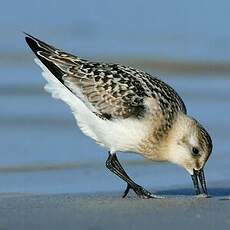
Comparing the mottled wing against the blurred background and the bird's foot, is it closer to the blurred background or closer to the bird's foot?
the bird's foot

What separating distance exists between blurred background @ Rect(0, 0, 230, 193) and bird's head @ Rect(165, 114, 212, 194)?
571 mm

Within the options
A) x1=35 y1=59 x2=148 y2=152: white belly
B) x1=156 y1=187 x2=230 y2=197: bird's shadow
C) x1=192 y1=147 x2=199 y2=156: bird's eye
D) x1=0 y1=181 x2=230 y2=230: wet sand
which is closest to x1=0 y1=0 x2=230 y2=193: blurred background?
x1=156 y1=187 x2=230 y2=197: bird's shadow

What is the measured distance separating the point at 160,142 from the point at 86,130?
0.66 meters

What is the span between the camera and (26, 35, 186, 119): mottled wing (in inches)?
336

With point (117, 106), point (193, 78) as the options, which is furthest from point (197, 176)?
point (193, 78)

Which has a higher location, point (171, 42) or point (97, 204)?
point (171, 42)

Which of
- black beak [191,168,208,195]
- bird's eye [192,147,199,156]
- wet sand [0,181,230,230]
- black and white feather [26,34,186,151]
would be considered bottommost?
wet sand [0,181,230,230]

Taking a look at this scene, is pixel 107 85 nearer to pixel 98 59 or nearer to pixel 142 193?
pixel 142 193

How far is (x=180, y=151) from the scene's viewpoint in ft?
27.9

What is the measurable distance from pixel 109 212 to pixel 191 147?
1.31 metres

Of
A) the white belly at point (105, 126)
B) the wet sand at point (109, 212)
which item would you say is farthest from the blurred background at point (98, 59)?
the wet sand at point (109, 212)

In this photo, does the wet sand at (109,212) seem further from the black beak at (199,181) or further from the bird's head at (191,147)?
the bird's head at (191,147)

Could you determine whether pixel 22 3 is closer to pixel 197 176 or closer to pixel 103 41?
pixel 103 41

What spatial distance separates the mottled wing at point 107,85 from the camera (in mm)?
8539
